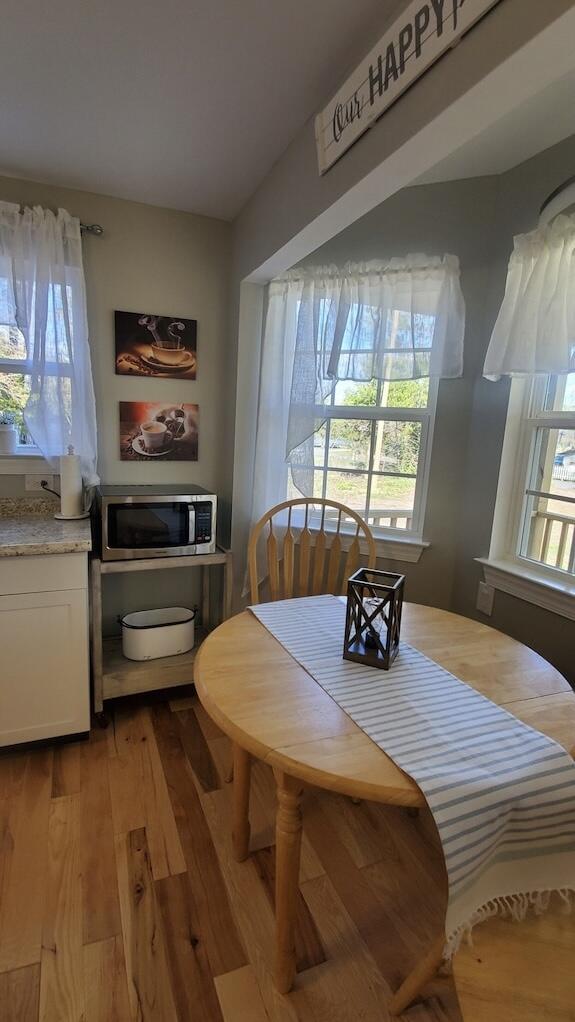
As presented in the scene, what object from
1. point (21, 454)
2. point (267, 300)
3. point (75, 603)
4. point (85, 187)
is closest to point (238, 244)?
point (267, 300)

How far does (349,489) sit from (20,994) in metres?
2.03

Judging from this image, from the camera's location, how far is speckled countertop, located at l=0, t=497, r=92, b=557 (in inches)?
66.8

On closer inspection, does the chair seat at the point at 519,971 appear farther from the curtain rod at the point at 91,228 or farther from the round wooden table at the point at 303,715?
the curtain rod at the point at 91,228

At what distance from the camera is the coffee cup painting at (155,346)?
2271 mm

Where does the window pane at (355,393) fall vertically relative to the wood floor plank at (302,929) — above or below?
above

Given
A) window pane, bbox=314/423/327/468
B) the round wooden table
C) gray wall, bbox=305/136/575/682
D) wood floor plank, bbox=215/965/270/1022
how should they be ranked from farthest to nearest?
window pane, bbox=314/423/327/468
gray wall, bbox=305/136/575/682
wood floor plank, bbox=215/965/270/1022
the round wooden table

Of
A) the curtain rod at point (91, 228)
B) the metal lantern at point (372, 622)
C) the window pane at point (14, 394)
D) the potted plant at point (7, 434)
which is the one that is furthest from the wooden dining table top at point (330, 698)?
the curtain rod at point (91, 228)

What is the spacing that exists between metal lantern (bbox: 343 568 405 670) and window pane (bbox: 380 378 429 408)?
122 centimetres

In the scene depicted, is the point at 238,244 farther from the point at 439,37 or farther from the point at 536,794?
the point at 536,794

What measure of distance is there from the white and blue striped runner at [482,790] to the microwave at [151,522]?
4.03 ft

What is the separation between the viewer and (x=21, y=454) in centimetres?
216

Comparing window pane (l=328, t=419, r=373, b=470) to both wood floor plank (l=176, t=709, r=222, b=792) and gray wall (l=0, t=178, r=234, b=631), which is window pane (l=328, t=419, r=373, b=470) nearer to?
gray wall (l=0, t=178, r=234, b=631)

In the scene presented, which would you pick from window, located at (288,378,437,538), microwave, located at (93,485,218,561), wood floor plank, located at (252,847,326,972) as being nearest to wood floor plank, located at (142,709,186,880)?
wood floor plank, located at (252,847,326,972)

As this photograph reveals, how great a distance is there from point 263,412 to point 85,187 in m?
1.23
